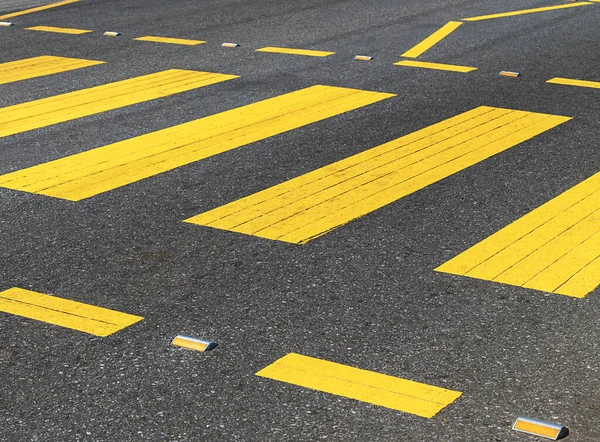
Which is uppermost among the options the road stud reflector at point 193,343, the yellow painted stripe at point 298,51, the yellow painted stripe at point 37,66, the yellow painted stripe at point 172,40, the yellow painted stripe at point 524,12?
the road stud reflector at point 193,343

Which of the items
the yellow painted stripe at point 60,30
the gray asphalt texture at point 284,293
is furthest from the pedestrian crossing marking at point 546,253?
the yellow painted stripe at point 60,30

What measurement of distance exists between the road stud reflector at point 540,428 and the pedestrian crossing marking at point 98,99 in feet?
17.5

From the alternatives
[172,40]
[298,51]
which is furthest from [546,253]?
[172,40]

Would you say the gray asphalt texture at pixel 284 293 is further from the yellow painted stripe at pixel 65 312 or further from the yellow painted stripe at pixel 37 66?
the yellow painted stripe at pixel 37 66

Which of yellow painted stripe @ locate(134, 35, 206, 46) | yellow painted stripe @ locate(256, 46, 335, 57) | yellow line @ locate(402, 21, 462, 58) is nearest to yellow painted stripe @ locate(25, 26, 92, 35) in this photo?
yellow painted stripe @ locate(134, 35, 206, 46)

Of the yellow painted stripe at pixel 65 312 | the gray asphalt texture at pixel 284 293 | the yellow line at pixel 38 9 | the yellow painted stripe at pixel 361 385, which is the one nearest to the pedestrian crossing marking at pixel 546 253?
the gray asphalt texture at pixel 284 293

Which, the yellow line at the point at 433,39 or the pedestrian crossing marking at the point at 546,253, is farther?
the yellow line at the point at 433,39

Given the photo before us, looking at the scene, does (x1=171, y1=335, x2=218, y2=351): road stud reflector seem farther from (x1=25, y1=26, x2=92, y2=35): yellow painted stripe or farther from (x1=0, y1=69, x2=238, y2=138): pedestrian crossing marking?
(x1=25, y1=26, x2=92, y2=35): yellow painted stripe

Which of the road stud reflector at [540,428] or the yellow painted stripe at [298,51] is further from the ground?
the road stud reflector at [540,428]

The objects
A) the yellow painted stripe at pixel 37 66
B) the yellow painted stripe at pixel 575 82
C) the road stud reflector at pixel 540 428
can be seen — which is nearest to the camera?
the road stud reflector at pixel 540 428

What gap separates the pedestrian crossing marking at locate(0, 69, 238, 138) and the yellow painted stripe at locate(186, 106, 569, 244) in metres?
2.52

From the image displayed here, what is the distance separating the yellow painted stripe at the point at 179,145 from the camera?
23.0ft

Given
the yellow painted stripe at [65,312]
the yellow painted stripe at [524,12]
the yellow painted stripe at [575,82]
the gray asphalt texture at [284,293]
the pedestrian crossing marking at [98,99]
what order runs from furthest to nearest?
the yellow painted stripe at [524,12] → the yellow painted stripe at [575,82] → the pedestrian crossing marking at [98,99] → the yellow painted stripe at [65,312] → the gray asphalt texture at [284,293]

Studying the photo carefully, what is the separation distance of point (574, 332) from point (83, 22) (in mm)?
9876
